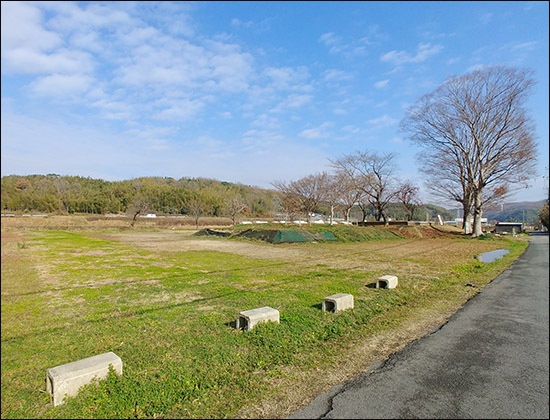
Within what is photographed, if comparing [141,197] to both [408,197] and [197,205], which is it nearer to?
[197,205]

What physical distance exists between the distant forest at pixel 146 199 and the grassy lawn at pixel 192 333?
0.24 m

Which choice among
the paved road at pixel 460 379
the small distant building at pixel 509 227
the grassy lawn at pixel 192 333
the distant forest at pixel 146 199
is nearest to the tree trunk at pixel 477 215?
the distant forest at pixel 146 199

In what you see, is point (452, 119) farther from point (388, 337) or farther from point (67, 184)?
point (67, 184)

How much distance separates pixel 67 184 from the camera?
242 centimetres

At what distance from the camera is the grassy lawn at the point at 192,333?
8.08 feet

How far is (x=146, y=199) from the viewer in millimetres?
44719

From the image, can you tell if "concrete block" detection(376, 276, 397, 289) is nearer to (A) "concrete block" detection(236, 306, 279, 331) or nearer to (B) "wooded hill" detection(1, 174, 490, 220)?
(A) "concrete block" detection(236, 306, 279, 331)

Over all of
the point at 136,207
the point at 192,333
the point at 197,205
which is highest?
the point at 197,205

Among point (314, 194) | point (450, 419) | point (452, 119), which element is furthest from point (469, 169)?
point (450, 419)

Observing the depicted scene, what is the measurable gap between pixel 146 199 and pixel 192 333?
146 feet

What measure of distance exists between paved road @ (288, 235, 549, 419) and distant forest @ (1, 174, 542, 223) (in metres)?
2.54

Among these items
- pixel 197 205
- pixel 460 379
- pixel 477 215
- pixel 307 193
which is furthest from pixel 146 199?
pixel 460 379

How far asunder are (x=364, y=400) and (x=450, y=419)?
2.19 feet

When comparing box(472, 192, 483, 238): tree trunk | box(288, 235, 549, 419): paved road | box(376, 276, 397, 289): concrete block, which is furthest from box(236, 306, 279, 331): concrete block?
box(472, 192, 483, 238): tree trunk
